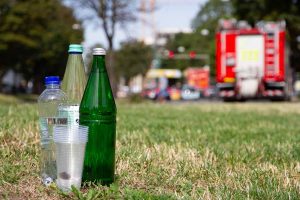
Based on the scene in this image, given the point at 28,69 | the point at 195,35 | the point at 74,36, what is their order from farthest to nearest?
1. the point at 195,35
2. the point at 28,69
3. the point at 74,36

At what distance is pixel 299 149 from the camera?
639 centimetres

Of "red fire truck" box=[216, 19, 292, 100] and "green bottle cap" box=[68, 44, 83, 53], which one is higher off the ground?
"red fire truck" box=[216, 19, 292, 100]

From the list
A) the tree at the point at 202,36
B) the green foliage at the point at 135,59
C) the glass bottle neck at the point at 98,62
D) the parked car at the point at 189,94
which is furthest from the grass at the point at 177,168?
the tree at the point at 202,36

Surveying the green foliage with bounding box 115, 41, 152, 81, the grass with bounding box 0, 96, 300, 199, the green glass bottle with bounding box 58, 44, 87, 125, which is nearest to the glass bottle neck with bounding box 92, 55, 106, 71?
the green glass bottle with bounding box 58, 44, 87, 125

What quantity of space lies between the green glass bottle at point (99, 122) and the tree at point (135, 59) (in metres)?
73.0

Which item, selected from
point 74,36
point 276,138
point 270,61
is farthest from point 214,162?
point 74,36

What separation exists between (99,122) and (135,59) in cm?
7476

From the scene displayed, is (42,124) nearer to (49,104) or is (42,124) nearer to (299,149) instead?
(49,104)

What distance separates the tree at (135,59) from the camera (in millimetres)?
77562

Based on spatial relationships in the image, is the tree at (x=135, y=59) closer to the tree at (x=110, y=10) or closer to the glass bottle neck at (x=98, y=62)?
the tree at (x=110, y=10)

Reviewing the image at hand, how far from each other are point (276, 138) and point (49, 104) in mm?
4502

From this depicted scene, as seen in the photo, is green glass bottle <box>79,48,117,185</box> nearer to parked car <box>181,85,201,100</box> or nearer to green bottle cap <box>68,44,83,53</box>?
green bottle cap <box>68,44,83,53</box>

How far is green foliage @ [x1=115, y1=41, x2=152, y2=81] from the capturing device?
7756cm

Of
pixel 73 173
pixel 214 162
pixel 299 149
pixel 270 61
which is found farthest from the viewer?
pixel 270 61
